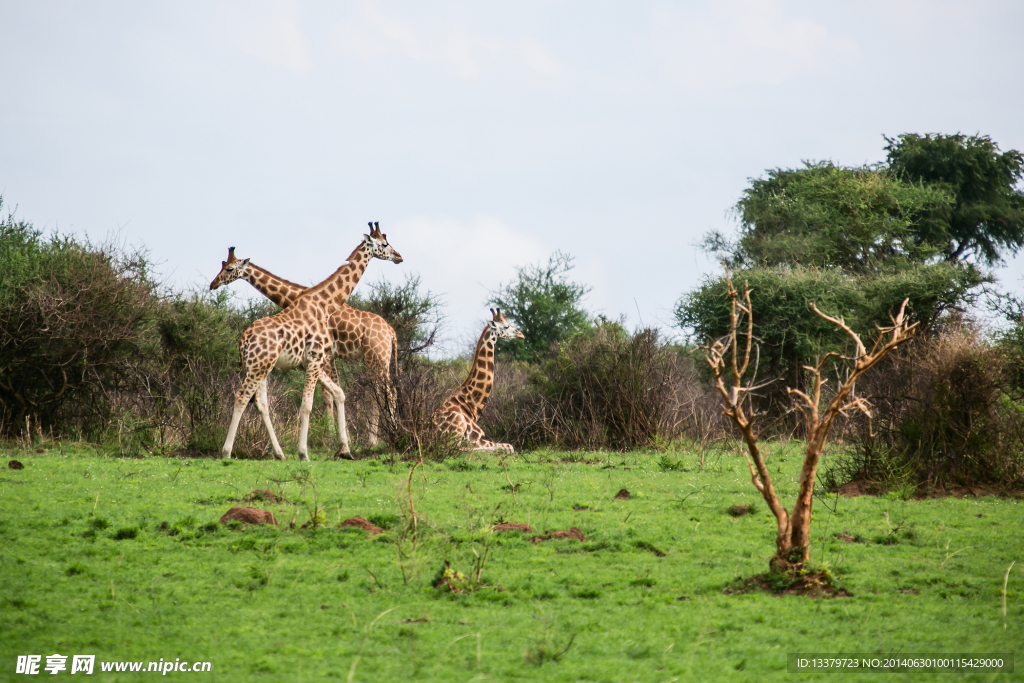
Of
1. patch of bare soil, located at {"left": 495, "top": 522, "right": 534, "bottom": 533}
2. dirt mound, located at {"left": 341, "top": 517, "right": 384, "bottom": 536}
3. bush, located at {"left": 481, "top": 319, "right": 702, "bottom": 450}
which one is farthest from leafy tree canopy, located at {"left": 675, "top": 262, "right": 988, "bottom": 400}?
dirt mound, located at {"left": 341, "top": 517, "right": 384, "bottom": 536}

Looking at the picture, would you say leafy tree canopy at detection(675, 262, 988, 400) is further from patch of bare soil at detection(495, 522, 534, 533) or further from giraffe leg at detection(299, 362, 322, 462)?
patch of bare soil at detection(495, 522, 534, 533)

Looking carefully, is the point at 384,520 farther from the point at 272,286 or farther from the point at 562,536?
the point at 272,286

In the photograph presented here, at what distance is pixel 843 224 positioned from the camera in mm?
29500

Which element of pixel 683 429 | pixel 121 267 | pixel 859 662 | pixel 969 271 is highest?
pixel 969 271

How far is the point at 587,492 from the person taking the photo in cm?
924

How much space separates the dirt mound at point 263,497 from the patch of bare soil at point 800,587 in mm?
4313

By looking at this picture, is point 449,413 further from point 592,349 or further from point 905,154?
point 905,154

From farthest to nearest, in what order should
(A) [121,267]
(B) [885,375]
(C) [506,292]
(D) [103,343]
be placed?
(C) [506,292]
(A) [121,267]
(D) [103,343]
(B) [885,375]

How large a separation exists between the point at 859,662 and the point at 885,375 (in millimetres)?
7937

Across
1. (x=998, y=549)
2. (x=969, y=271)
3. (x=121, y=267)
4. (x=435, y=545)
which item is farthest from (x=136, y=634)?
(x=969, y=271)

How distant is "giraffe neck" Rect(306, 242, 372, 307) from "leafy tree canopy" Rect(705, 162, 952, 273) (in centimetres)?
1700

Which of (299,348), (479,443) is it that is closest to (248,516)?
(299,348)

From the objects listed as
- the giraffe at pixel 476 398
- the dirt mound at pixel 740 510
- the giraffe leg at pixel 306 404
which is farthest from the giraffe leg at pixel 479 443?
the dirt mound at pixel 740 510

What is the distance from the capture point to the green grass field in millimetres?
4656
